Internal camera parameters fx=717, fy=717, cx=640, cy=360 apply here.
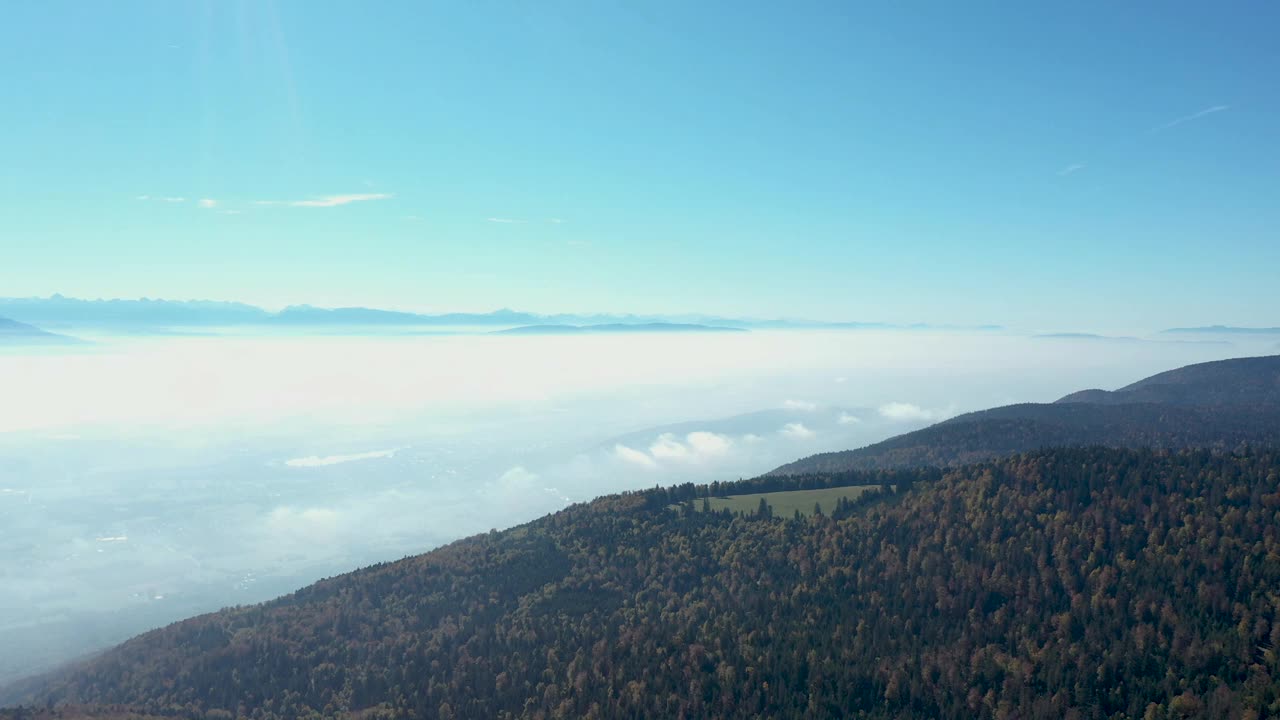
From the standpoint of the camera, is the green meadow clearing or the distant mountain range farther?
the green meadow clearing

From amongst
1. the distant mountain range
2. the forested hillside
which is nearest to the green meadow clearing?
the distant mountain range

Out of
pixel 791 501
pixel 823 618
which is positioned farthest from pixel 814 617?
pixel 791 501

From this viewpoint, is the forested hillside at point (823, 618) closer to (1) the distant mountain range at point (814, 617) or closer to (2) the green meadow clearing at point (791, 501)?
(1) the distant mountain range at point (814, 617)

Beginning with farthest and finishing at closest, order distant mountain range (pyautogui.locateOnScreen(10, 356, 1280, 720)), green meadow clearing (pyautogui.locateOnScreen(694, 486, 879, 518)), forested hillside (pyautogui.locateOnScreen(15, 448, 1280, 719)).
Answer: green meadow clearing (pyautogui.locateOnScreen(694, 486, 879, 518)) → distant mountain range (pyautogui.locateOnScreen(10, 356, 1280, 720)) → forested hillside (pyautogui.locateOnScreen(15, 448, 1280, 719))

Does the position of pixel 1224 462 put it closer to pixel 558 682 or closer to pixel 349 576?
pixel 558 682

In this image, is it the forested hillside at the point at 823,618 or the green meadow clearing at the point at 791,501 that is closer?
the forested hillside at the point at 823,618

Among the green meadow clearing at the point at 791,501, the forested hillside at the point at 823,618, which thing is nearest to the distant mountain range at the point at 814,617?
the forested hillside at the point at 823,618

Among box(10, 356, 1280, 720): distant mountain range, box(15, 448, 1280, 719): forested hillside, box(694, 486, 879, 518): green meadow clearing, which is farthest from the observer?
box(694, 486, 879, 518): green meadow clearing

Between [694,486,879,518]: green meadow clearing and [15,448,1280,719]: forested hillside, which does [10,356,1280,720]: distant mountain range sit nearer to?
[15,448,1280,719]: forested hillside

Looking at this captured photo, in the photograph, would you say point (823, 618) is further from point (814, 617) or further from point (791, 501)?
point (791, 501)

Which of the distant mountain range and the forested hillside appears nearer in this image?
the forested hillside
